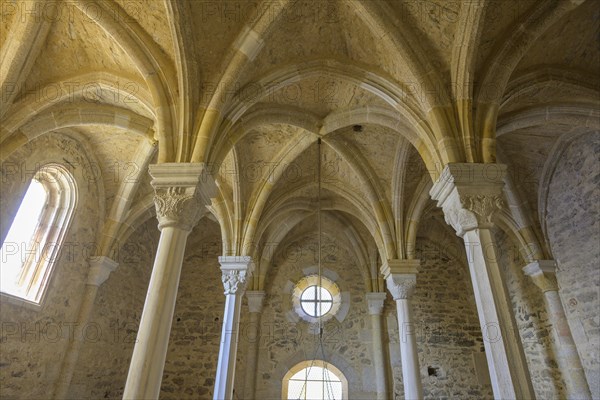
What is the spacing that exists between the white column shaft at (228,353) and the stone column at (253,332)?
2356 millimetres

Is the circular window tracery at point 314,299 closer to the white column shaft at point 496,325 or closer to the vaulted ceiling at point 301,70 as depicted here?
the vaulted ceiling at point 301,70

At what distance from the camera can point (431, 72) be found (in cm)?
432

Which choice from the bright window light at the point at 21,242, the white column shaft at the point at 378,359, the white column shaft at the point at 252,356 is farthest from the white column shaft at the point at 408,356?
the bright window light at the point at 21,242

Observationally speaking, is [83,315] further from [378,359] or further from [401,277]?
[378,359]

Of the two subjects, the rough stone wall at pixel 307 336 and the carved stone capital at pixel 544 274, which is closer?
the carved stone capital at pixel 544 274

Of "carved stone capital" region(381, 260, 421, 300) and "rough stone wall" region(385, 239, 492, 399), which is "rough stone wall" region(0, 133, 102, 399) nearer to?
"carved stone capital" region(381, 260, 421, 300)

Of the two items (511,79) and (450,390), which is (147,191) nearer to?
(511,79)

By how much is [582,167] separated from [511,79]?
2745 millimetres

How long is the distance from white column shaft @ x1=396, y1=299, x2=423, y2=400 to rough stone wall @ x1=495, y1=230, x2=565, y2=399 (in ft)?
7.78

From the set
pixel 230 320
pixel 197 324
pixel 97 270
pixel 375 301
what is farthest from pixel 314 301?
pixel 97 270

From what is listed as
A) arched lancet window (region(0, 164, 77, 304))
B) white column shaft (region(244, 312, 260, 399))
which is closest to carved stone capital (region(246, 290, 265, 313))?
white column shaft (region(244, 312, 260, 399))

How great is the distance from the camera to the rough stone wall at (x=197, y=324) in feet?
27.1

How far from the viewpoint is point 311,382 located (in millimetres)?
8664

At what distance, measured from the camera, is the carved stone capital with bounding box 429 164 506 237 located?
12.0 feet
